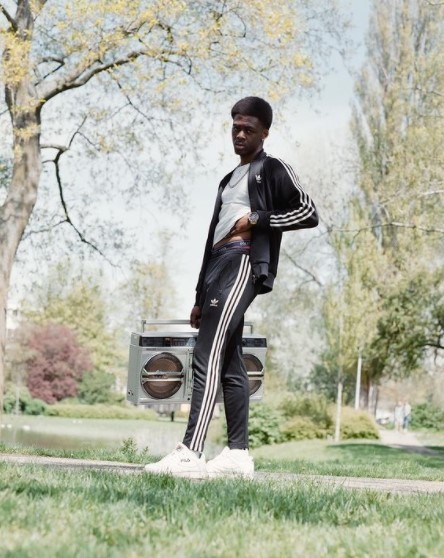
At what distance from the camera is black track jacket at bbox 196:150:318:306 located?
453 centimetres

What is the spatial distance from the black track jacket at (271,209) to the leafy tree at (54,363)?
152ft

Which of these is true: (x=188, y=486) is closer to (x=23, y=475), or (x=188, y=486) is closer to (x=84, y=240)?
(x=23, y=475)

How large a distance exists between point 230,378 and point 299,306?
3518 centimetres

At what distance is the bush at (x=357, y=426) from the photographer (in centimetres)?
3048

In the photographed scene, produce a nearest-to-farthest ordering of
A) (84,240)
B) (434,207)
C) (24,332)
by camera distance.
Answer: (84,240) < (434,207) < (24,332)

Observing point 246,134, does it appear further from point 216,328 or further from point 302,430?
point 302,430

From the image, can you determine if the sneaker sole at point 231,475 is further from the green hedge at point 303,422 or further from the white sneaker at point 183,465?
the green hedge at point 303,422

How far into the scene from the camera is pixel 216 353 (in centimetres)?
450

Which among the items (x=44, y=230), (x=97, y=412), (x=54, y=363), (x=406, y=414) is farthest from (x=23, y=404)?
(x=44, y=230)

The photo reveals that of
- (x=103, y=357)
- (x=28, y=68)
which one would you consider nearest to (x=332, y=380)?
(x=103, y=357)

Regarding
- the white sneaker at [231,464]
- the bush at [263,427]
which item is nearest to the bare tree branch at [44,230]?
the white sneaker at [231,464]

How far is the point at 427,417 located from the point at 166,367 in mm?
40288

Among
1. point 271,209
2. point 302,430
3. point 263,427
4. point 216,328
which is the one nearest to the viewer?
point 216,328

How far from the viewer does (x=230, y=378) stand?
183 inches
